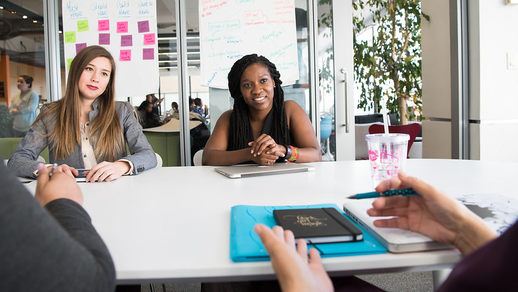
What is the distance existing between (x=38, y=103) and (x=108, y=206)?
124 inches

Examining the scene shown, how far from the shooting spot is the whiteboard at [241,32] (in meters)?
3.40

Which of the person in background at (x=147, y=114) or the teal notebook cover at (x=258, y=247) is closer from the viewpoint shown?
the teal notebook cover at (x=258, y=247)

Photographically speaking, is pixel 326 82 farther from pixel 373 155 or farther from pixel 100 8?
pixel 373 155

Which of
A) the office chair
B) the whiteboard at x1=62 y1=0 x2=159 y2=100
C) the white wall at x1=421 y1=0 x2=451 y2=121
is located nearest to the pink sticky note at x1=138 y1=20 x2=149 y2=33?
the whiteboard at x1=62 y1=0 x2=159 y2=100

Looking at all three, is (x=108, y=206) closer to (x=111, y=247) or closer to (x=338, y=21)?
(x=111, y=247)

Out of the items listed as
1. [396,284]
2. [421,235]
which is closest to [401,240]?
[421,235]

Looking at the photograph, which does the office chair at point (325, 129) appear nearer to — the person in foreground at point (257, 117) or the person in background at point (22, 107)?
the person in foreground at point (257, 117)

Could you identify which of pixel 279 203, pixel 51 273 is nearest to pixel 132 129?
pixel 279 203

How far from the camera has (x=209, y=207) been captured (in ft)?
3.20

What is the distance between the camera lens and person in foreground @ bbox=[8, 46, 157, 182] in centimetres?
184

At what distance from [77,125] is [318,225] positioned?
1578mm

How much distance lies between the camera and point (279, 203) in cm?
99

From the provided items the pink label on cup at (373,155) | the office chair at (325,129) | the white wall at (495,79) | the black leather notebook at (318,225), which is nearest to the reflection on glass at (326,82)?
the office chair at (325,129)

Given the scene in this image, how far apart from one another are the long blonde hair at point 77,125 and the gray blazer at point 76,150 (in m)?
0.03
